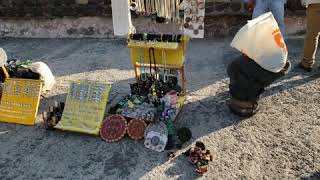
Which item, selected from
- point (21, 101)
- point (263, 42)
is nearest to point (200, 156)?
point (263, 42)

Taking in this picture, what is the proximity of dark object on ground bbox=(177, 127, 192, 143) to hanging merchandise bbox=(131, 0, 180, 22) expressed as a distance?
160 centimetres

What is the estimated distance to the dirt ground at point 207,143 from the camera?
4855mm

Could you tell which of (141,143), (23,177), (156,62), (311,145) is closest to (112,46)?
(156,62)

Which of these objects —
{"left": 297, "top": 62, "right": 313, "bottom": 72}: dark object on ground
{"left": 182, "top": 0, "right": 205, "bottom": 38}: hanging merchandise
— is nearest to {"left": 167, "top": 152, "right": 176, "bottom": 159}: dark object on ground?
{"left": 182, "top": 0, "right": 205, "bottom": 38}: hanging merchandise

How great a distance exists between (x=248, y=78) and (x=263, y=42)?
0.59 metres

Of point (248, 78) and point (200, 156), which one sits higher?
point (248, 78)

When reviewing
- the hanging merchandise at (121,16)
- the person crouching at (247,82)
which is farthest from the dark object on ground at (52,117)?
the person crouching at (247,82)

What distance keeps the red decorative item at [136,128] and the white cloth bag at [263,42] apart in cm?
162

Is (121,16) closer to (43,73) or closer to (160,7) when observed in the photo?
(160,7)

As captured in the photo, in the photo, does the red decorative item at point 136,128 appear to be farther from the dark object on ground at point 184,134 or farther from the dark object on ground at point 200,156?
the dark object on ground at point 200,156

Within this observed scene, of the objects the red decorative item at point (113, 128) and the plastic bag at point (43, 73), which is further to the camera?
the plastic bag at point (43, 73)

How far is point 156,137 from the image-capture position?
17.3ft

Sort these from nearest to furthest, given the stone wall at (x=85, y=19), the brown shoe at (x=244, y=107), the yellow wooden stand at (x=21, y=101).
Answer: the brown shoe at (x=244, y=107) → the yellow wooden stand at (x=21, y=101) → the stone wall at (x=85, y=19)

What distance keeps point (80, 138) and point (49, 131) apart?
1.75 feet
